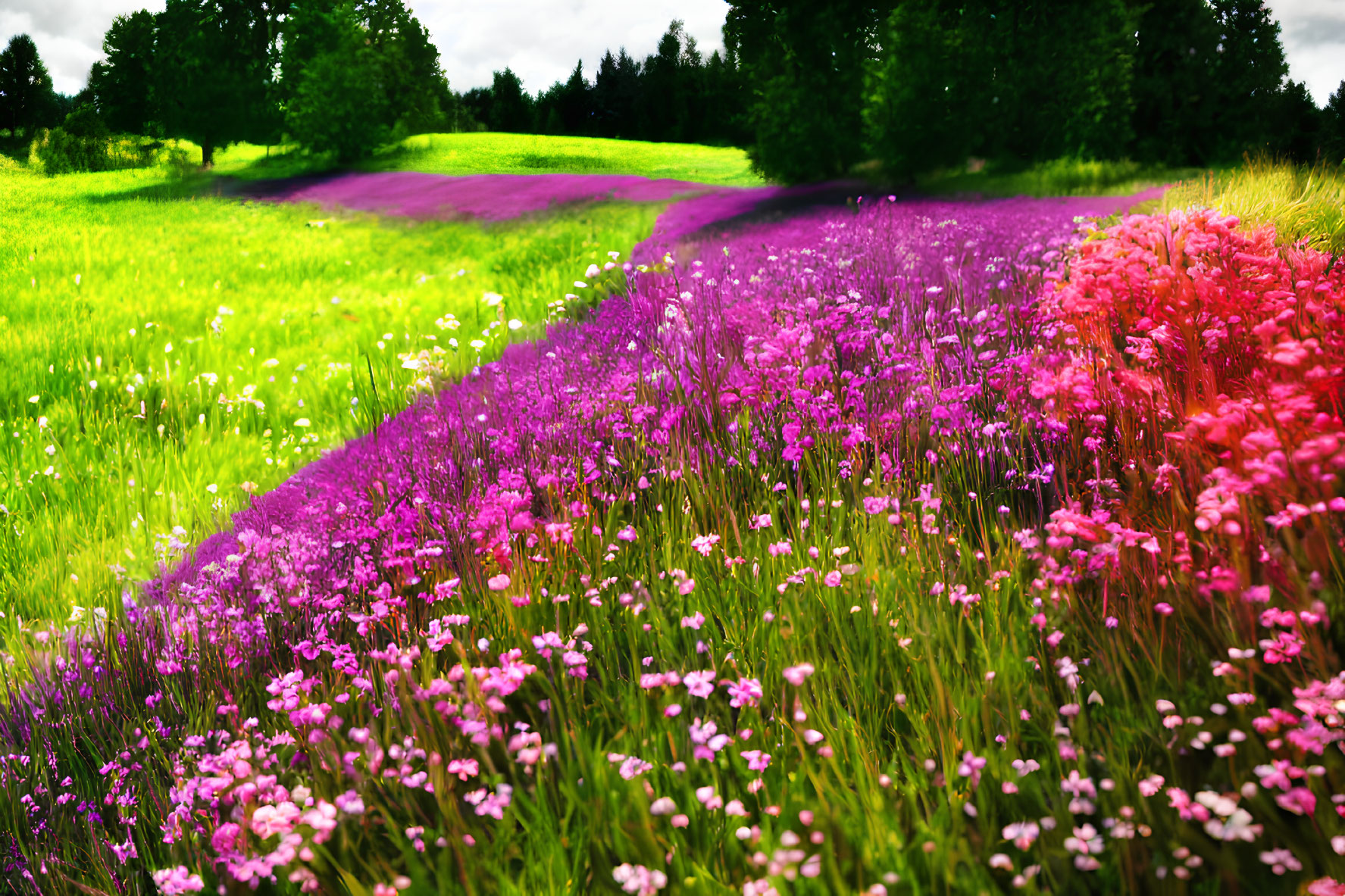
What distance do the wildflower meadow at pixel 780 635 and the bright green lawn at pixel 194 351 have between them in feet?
0.69

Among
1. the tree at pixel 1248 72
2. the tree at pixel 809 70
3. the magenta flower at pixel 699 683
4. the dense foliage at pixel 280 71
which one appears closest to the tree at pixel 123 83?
the dense foliage at pixel 280 71

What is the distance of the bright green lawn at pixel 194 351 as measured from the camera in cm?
419

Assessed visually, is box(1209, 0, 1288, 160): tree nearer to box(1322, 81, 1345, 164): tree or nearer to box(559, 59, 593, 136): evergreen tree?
box(1322, 81, 1345, 164): tree

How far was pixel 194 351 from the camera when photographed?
7160mm

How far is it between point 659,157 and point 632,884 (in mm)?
34977

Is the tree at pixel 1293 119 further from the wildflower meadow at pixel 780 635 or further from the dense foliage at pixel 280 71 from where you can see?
the dense foliage at pixel 280 71

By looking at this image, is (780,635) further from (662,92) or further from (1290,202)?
(662,92)

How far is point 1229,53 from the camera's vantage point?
19500mm

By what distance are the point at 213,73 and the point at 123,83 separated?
39.9 feet

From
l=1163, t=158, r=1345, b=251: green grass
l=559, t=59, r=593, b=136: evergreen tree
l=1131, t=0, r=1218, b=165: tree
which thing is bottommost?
l=1163, t=158, r=1345, b=251: green grass

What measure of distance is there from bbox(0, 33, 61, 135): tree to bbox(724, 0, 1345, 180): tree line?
152ft

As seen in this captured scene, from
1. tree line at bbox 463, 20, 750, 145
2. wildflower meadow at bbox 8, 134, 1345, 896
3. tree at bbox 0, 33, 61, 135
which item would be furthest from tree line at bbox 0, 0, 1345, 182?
tree at bbox 0, 33, 61, 135

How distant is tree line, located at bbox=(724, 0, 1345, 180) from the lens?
16.5 meters

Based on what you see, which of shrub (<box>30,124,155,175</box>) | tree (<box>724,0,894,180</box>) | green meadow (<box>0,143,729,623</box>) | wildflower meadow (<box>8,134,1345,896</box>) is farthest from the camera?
shrub (<box>30,124,155,175</box>)
